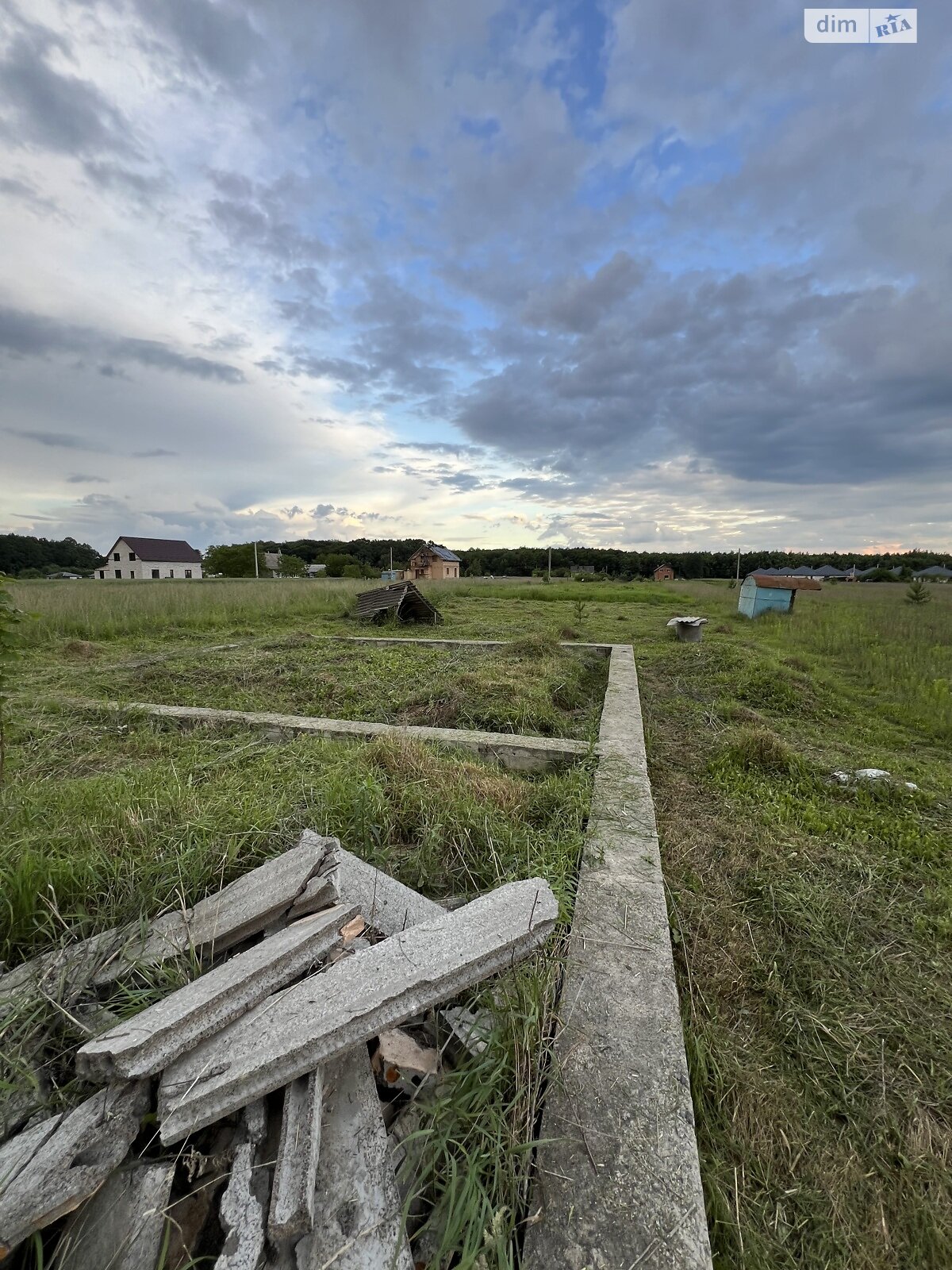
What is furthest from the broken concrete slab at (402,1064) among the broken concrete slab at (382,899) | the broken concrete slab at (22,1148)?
the broken concrete slab at (22,1148)

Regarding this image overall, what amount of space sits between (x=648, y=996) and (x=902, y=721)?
556 centimetres

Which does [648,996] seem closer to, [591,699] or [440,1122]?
[440,1122]

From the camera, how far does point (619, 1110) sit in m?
1.27

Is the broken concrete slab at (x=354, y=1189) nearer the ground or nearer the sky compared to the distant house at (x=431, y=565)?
nearer the ground

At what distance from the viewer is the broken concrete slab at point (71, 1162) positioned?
38.5 inches

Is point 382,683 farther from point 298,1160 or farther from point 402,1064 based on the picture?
point 298,1160

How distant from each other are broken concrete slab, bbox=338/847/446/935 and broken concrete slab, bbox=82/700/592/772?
1538mm

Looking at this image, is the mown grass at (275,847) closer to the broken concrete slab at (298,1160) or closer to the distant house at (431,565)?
the broken concrete slab at (298,1160)

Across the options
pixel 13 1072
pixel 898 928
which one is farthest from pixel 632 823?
pixel 13 1072

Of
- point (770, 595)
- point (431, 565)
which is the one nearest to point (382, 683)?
point (770, 595)

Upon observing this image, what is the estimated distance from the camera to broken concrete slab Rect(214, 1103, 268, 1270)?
0.99 meters

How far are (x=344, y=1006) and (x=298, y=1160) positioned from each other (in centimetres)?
28

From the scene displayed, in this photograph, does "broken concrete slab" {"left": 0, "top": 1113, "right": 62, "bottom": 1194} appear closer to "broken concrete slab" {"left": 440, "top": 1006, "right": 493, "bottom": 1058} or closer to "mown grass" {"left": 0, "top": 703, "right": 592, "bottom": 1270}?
"mown grass" {"left": 0, "top": 703, "right": 592, "bottom": 1270}

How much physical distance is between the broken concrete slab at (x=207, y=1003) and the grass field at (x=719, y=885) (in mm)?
336
